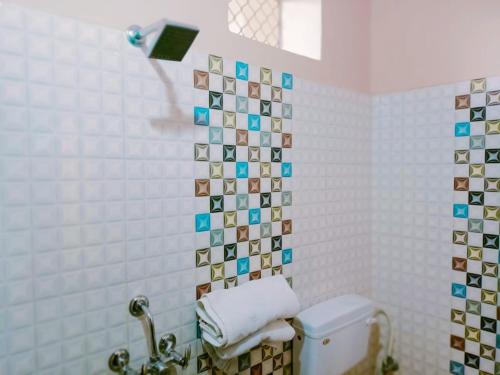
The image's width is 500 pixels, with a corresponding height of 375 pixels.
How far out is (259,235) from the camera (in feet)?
4.25

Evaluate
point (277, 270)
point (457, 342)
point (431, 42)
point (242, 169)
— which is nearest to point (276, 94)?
point (242, 169)

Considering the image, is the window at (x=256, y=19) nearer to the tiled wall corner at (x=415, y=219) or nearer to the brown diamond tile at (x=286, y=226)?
the tiled wall corner at (x=415, y=219)

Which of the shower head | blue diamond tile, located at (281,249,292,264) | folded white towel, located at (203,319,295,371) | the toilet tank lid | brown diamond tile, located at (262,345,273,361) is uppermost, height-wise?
the shower head

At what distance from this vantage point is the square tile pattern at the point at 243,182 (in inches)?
44.4

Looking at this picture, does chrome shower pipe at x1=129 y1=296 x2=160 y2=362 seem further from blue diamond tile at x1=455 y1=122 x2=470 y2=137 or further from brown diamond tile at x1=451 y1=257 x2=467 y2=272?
blue diamond tile at x1=455 y1=122 x2=470 y2=137

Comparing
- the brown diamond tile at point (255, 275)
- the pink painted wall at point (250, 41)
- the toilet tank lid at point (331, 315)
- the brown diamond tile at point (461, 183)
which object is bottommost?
the toilet tank lid at point (331, 315)

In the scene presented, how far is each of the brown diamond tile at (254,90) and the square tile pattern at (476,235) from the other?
0.90 metres

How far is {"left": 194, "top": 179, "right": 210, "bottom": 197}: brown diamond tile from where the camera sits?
3.62ft

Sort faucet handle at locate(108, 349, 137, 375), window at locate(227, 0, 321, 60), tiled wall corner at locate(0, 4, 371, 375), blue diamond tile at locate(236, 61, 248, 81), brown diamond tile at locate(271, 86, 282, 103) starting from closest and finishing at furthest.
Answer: tiled wall corner at locate(0, 4, 371, 375)
faucet handle at locate(108, 349, 137, 375)
blue diamond tile at locate(236, 61, 248, 81)
brown diamond tile at locate(271, 86, 282, 103)
window at locate(227, 0, 321, 60)

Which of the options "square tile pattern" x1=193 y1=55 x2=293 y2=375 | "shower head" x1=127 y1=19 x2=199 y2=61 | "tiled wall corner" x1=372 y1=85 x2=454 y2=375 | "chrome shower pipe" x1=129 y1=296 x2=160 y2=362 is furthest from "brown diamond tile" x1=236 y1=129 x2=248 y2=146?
"tiled wall corner" x1=372 y1=85 x2=454 y2=375

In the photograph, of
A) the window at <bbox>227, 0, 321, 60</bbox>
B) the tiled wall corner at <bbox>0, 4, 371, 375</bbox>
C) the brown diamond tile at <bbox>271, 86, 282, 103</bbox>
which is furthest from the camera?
the window at <bbox>227, 0, 321, 60</bbox>

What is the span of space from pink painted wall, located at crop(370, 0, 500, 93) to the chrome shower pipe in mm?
1493

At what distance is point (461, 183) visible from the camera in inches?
57.5

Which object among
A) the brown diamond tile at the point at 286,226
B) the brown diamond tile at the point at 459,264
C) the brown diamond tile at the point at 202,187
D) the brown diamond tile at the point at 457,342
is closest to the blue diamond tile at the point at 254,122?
the brown diamond tile at the point at 202,187
